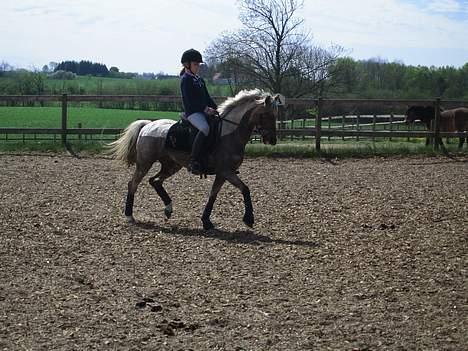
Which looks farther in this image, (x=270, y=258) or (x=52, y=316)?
(x=270, y=258)

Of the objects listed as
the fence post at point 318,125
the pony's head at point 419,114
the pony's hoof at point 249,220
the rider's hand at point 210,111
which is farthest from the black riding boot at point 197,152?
the pony's head at point 419,114

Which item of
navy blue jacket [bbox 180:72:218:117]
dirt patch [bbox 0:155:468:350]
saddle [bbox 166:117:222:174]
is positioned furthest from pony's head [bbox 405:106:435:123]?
navy blue jacket [bbox 180:72:218:117]

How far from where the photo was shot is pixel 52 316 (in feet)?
17.3

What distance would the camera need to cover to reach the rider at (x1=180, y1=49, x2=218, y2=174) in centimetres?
918

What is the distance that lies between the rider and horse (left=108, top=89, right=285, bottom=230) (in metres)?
0.21

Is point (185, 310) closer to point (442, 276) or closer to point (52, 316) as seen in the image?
point (52, 316)

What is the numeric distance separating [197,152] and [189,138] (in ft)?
0.99

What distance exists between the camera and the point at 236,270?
6.82m

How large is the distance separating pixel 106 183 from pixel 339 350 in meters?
9.18

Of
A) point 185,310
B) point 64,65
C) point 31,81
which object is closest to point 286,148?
point 185,310

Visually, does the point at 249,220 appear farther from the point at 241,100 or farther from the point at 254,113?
the point at 241,100

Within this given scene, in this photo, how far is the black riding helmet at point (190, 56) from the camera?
360 inches

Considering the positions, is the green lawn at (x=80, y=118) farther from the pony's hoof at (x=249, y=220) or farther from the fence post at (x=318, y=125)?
the pony's hoof at (x=249, y=220)

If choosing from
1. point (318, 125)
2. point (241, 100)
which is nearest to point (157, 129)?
point (241, 100)
